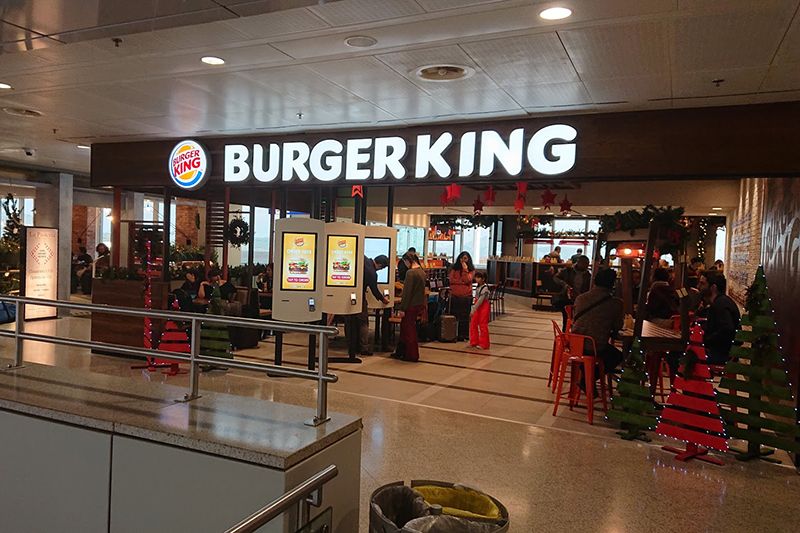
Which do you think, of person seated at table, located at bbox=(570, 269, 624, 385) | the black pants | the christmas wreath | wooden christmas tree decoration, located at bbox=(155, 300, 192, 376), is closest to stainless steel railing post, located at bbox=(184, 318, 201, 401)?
person seated at table, located at bbox=(570, 269, 624, 385)

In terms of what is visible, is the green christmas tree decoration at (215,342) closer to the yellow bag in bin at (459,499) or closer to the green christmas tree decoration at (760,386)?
the yellow bag in bin at (459,499)

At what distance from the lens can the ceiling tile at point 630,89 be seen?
4.54 metres

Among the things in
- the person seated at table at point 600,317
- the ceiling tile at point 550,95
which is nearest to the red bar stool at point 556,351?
the person seated at table at point 600,317

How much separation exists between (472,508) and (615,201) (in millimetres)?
9506

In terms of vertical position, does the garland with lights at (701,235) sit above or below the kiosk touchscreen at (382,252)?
above

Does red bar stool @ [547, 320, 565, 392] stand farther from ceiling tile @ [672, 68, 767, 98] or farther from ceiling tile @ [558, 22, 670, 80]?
ceiling tile @ [558, 22, 670, 80]

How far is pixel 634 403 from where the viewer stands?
5.43 meters

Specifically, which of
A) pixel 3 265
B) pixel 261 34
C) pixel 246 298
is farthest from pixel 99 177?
pixel 261 34

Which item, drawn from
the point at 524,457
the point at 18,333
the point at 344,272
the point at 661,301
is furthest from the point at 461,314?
the point at 18,333

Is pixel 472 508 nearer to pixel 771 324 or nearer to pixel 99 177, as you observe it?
pixel 771 324

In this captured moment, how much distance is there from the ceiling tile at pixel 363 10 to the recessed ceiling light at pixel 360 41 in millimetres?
244

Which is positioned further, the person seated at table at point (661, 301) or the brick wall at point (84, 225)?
the brick wall at point (84, 225)

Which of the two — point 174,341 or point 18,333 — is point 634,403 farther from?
point 174,341

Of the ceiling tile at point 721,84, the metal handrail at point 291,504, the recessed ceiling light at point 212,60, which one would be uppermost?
the recessed ceiling light at point 212,60
